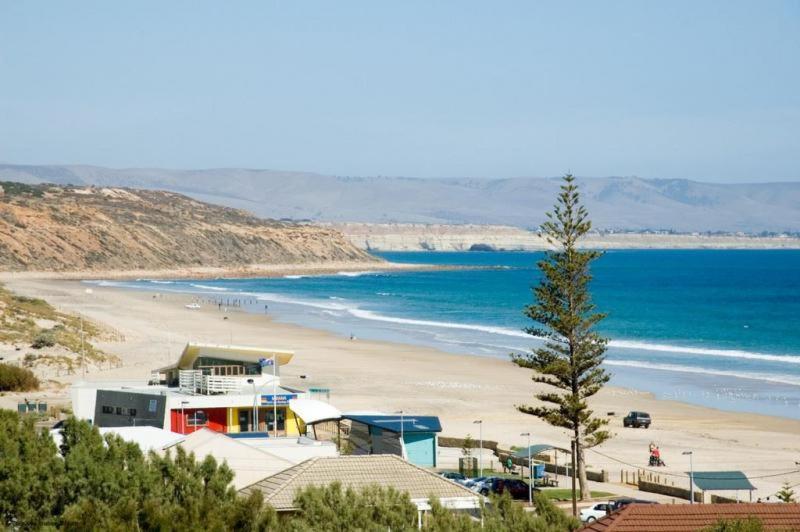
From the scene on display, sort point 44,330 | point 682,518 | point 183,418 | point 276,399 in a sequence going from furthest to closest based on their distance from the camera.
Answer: point 44,330, point 276,399, point 183,418, point 682,518

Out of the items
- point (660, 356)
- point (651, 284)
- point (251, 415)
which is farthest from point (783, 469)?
point (651, 284)

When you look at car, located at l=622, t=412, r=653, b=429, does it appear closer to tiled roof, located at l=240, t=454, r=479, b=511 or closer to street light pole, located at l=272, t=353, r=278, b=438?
street light pole, located at l=272, t=353, r=278, b=438

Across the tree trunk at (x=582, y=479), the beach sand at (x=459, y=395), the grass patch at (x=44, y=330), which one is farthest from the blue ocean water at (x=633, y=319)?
the grass patch at (x=44, y=330)

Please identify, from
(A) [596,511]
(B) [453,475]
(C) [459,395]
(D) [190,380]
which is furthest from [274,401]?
(C) [459,395]

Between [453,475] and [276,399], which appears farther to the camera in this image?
[276,399]

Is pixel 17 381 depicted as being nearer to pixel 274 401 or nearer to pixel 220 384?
pixel 220 384

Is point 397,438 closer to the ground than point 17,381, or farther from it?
closer to the ground

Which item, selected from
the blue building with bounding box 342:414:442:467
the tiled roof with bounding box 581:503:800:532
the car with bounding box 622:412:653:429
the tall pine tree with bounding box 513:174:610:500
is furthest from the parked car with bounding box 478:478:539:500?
the car with bounding box 622:412:653:429
